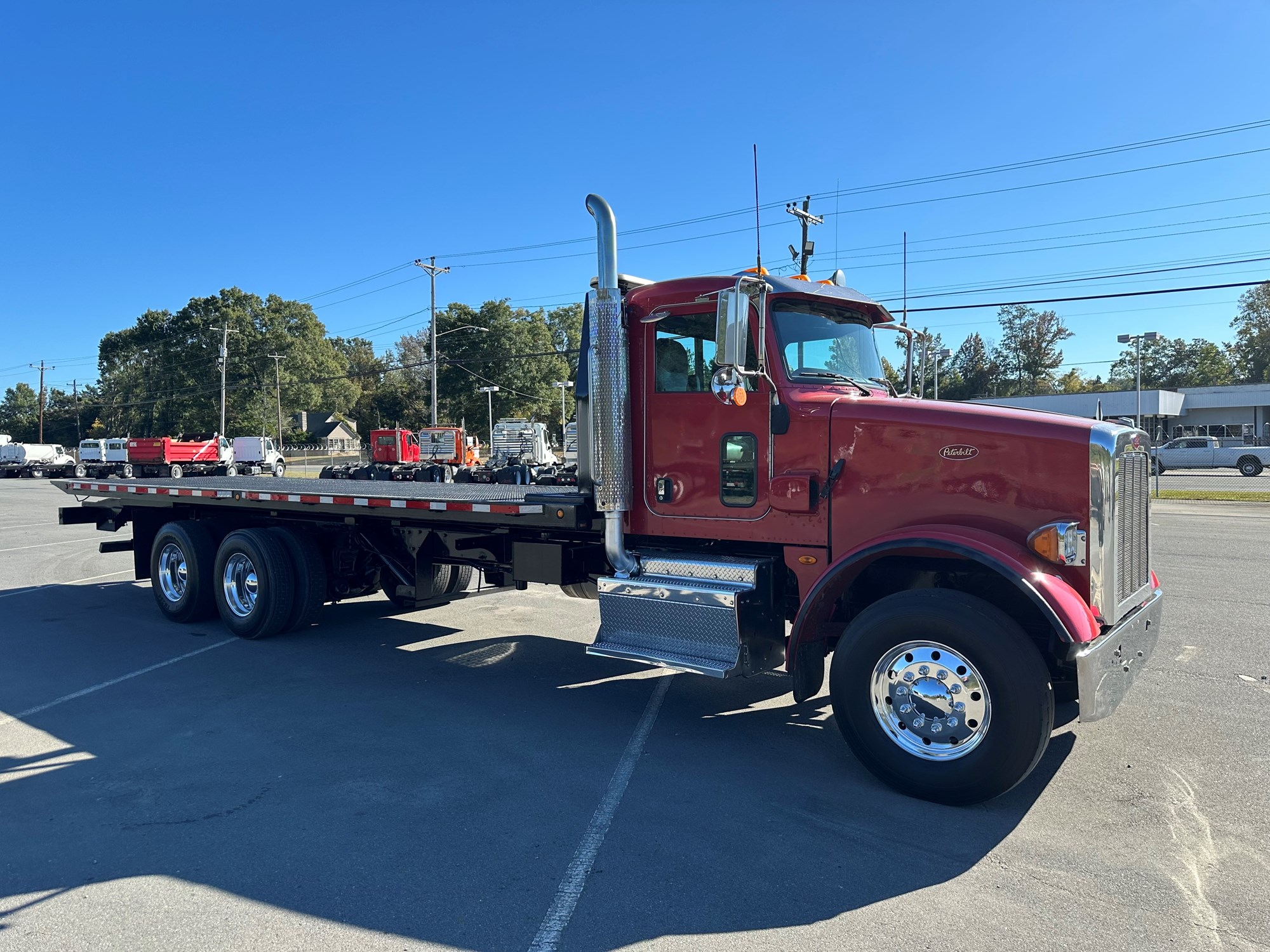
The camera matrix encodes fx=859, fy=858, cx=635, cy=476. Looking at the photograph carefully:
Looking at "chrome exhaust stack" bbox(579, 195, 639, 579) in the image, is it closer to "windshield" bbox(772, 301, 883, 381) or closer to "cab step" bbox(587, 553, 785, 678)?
"cab step" bbox(587, 553, 785, 678)

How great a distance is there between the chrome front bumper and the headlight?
0.39 metres

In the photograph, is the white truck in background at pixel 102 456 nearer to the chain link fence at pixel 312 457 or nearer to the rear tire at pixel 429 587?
the chain link fence at pixel 312 457

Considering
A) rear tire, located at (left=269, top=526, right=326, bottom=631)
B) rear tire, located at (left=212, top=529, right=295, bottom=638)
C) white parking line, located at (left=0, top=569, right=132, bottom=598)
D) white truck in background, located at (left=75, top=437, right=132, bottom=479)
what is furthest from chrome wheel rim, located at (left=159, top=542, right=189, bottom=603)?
white truck in background, located at (left=75, top=437, right=132, bottom=479)

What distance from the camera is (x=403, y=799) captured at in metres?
4.22

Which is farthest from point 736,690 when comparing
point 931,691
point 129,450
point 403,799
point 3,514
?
point 129,450

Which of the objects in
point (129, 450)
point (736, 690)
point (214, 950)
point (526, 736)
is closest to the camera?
point (214, 950)

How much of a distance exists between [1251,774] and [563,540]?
4281 millimetres

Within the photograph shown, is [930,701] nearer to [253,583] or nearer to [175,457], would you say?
[253,583]

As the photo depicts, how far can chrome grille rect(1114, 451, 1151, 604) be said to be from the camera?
432cm

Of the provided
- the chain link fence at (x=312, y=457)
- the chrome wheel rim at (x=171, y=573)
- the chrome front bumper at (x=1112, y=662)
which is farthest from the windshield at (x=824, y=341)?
the chain link fence at (x=312, y=457)

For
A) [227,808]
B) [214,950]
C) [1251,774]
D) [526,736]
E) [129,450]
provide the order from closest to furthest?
1. [214,950]
2. [227,808]
3. [1251,774]
4. [526,736]
5. [129,450]

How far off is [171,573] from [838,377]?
23.4 feet

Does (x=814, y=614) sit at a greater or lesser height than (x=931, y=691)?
greater

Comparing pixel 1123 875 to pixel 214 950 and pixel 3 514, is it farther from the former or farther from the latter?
pixel 3 514
